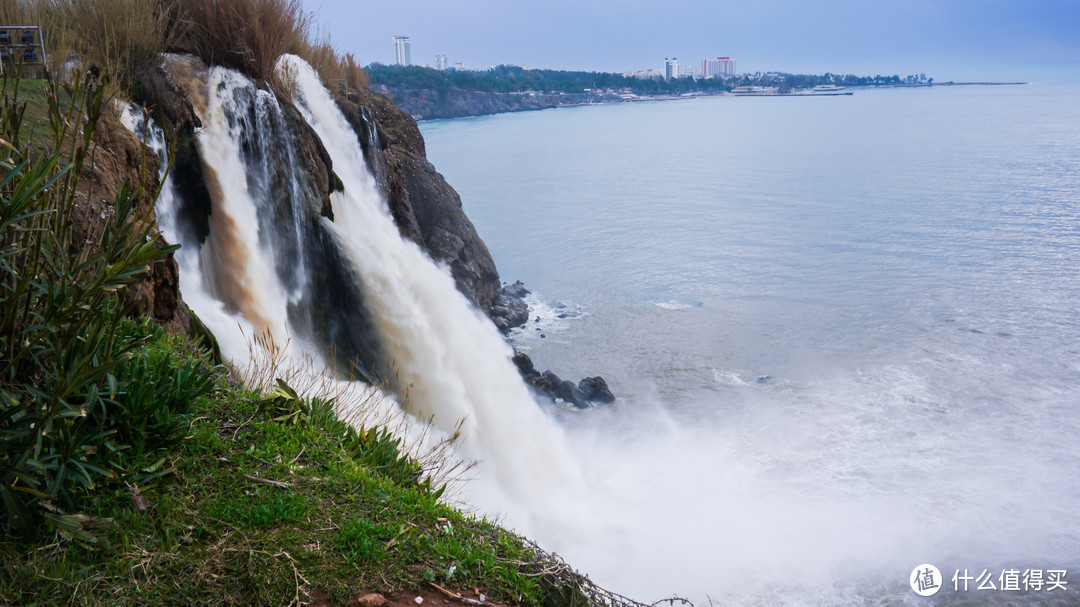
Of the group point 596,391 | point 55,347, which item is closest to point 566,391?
point 596,391

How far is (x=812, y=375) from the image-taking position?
18.2 meters

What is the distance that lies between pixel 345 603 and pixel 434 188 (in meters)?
19.2

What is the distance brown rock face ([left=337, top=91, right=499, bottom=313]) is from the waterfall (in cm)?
586

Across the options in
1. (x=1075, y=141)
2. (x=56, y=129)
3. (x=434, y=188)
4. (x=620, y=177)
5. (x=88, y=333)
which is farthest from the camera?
(x=1075, y=141)

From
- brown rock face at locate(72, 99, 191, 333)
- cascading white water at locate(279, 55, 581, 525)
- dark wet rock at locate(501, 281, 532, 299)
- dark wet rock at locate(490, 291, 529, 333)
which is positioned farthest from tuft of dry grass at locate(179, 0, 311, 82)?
dark wet rock at locate(501, 281, 532, 299)

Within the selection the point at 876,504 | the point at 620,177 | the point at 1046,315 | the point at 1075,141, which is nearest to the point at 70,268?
the point at 876,504

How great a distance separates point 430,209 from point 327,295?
1088cm

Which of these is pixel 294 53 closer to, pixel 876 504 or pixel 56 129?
pixel 56 129

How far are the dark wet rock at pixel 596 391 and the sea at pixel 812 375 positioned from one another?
1.34 ft

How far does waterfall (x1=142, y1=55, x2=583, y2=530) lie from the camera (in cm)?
927

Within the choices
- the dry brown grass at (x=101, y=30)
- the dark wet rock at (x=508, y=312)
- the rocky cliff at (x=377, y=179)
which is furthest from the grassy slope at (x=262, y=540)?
the dark wet rock at (x=508, y=312)

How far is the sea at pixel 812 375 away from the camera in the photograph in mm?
10727

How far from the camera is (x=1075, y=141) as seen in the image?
63.9 m

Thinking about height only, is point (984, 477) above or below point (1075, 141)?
below
